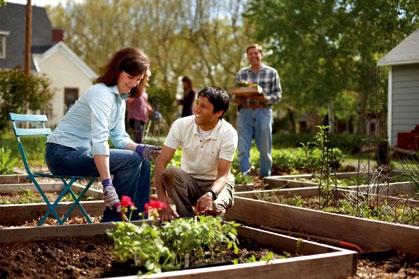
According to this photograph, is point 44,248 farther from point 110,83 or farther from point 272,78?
→ point 272,78

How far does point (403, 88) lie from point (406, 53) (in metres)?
1.03

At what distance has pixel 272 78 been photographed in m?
8.59

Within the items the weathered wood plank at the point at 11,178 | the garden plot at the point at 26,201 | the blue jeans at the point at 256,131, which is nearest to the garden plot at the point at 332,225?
the garden plot at the point at 26,201

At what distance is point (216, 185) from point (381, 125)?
2.43 m

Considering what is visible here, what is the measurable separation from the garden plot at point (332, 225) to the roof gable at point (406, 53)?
1060 centimetres

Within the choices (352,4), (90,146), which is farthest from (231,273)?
(352,4)

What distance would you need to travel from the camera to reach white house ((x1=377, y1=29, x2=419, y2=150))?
51.1 feet

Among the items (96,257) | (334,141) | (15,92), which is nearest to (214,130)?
(96,257)

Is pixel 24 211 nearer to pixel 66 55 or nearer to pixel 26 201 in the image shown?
pixel 26 201

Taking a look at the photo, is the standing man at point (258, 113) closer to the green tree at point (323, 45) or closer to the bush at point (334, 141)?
the bush at point (334, 141)

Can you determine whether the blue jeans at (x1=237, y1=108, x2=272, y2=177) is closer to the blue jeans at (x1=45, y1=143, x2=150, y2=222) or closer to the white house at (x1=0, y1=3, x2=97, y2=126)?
the blue jeans at (x1=45, y1=143, x2=150, y2=222)

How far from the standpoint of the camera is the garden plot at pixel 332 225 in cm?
434

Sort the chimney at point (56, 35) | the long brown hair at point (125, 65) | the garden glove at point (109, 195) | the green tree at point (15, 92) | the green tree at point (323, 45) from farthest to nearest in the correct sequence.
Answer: the chimney at point (56, 35)
the green tree at point (323, 45)
the green tree at point (15, 92)
the long brown hair at point (125, 65)
the garden glove at point (109, 195)

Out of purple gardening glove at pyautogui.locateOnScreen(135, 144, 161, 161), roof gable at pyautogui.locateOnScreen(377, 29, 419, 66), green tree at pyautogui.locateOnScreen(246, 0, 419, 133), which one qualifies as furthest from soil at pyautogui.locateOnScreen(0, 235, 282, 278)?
green tree at pyautogui.locateOnScreen(246, 0, 419, 133)
